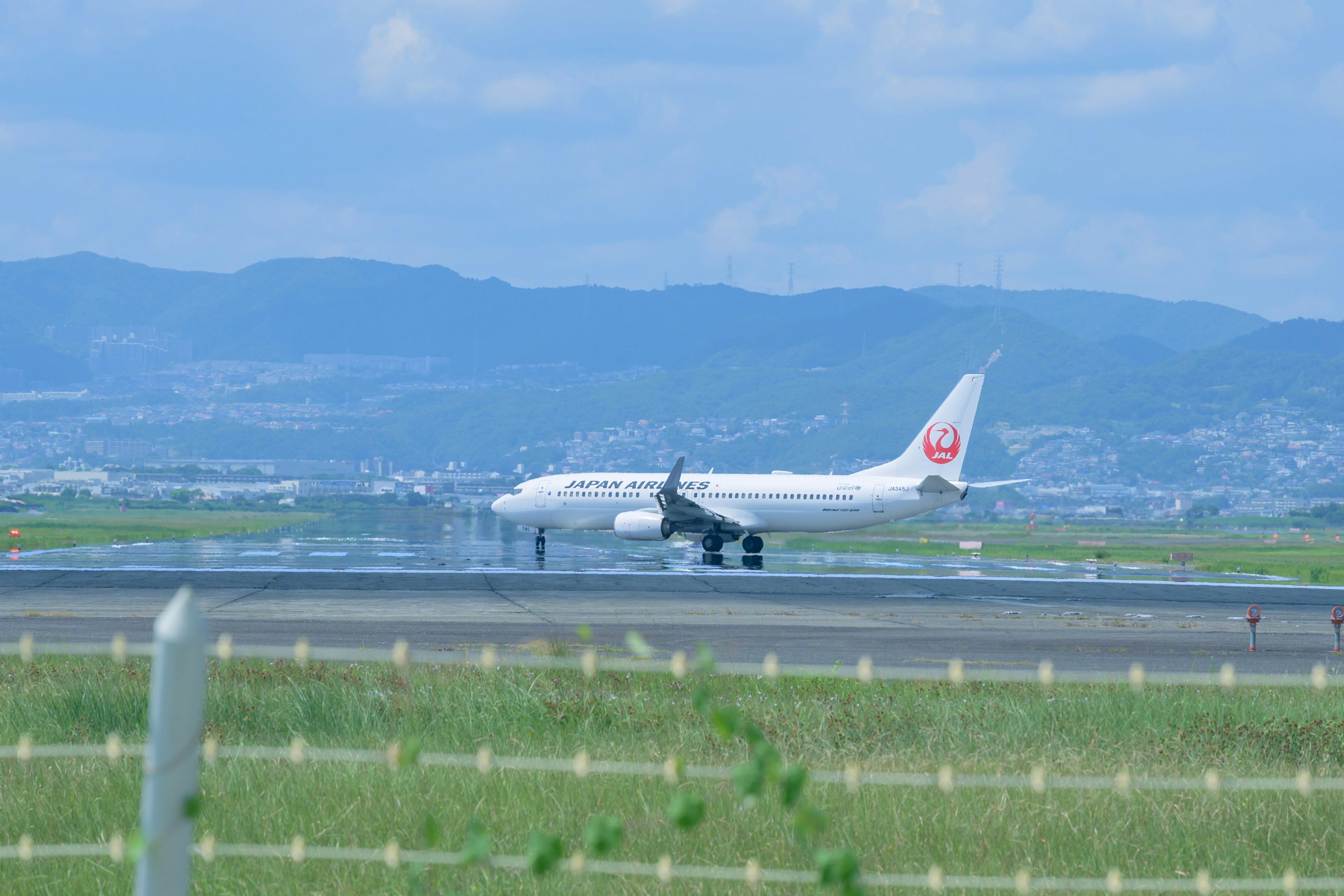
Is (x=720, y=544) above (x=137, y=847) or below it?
below

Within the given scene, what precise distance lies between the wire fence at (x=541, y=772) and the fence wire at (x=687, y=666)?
0.04 m

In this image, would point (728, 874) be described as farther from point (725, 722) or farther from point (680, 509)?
point (680, 509)

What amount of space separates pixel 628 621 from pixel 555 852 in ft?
83.6

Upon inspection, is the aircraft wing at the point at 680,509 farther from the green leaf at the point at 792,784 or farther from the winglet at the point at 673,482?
the green leaf at the point at 792,784

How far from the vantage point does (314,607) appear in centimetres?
3173

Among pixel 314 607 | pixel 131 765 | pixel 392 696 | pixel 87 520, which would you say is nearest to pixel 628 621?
pixel 314 607

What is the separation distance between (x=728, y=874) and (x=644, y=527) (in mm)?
47099

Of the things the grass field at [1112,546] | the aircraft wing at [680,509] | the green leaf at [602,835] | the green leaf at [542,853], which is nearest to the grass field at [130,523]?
the aircraft wing at [680,509]

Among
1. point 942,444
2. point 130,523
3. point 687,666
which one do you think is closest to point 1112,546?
point 942,444

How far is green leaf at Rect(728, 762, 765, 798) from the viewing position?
3939mm

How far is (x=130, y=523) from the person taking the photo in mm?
90250

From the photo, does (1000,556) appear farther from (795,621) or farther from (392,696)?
(392,696)

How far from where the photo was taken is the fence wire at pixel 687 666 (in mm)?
7230

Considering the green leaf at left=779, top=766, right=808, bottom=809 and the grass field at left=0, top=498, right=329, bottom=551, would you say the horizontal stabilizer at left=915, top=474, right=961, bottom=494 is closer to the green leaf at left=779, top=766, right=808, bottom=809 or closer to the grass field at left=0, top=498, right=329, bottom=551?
the grass field at left=0, top=498, right=329, bottom=551
